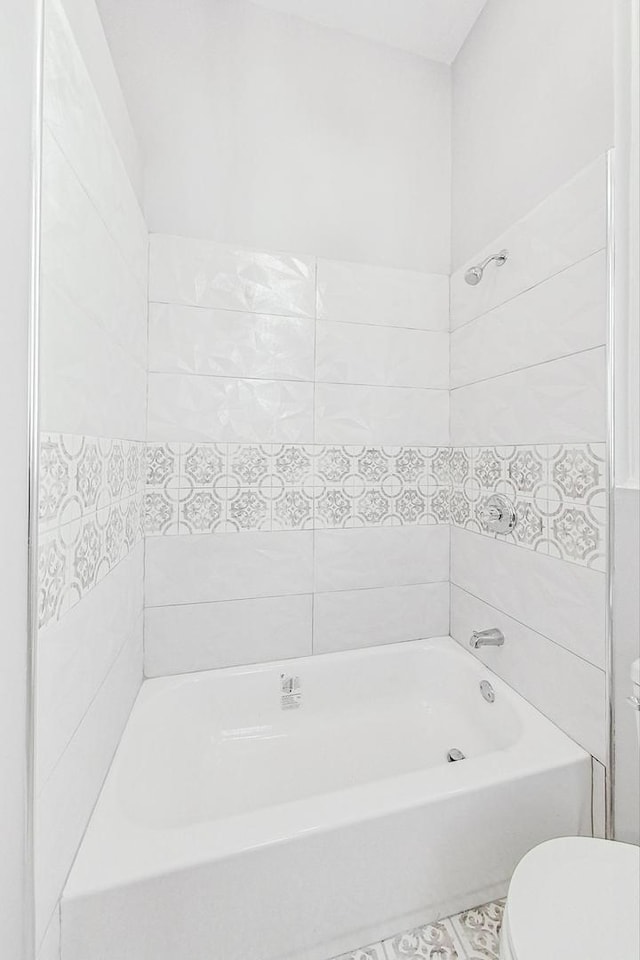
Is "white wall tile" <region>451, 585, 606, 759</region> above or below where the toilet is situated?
above

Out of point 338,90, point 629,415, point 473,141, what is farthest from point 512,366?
point 338,90

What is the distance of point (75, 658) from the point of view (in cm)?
87

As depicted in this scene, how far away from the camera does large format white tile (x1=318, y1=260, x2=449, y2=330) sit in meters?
1.70

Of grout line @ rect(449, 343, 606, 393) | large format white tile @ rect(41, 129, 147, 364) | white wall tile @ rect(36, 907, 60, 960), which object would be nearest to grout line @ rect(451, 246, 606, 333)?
grout line @ rect(449, 343, 606, 393)

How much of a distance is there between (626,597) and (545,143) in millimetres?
1366

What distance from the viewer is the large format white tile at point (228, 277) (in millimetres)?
1534

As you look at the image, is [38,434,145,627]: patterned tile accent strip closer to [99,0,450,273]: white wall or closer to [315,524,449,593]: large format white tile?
[315,524,449,593]: large format white tile

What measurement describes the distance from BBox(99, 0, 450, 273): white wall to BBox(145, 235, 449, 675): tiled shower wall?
5.3 inches

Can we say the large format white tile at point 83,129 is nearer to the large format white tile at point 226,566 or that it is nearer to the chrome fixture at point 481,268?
the large format white tile at point 226,566

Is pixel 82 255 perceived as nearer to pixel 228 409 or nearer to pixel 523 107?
pixel 228 409

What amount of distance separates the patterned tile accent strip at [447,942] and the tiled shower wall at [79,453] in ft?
2.33

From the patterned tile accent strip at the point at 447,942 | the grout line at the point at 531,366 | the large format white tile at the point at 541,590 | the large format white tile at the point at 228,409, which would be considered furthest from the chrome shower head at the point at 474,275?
the patterned tile accent strip at the point at 447,942

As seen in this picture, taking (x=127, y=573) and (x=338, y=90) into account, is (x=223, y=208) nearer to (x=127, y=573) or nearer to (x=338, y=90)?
(x=338, y=90)

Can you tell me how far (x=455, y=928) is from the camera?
3.36 feet
